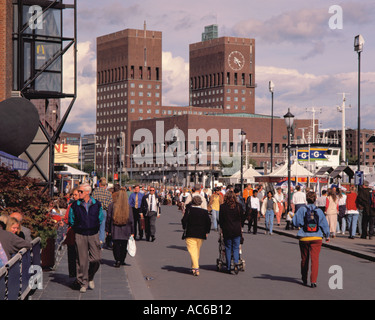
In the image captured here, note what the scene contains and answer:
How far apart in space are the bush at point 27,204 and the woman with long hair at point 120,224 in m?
1.38

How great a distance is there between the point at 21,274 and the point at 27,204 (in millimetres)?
4727

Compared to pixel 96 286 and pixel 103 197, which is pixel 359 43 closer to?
pixel 103 197

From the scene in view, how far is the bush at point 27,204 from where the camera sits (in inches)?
530

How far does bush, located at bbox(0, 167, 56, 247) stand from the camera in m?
13.5

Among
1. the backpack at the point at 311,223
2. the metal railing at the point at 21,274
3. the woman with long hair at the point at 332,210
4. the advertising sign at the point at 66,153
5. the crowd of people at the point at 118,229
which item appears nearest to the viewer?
the metal railing at the point at 21,274

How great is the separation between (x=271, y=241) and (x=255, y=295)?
41.1 feet

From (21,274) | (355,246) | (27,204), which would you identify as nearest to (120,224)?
(27,204)

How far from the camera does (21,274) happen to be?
30.4 feet

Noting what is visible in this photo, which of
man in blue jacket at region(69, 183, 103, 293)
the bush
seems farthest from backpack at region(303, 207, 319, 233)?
the bush

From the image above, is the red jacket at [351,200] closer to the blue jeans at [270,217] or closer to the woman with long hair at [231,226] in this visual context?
the blue jeans at [270,217]

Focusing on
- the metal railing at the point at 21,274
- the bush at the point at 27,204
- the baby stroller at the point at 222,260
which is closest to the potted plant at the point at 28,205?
the bush at the point at 27,204
